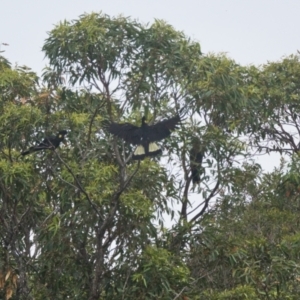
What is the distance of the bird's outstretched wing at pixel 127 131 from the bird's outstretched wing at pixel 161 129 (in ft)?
0.39

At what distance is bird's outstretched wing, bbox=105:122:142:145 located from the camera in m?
10.0

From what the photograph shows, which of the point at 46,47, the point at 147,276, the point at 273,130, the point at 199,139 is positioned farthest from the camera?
the point at 273,130

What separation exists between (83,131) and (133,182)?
1.01 m

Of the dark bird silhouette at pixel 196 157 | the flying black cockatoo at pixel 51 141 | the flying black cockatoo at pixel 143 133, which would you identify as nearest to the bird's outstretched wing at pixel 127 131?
the flying black cockatoo at pixel 143 133

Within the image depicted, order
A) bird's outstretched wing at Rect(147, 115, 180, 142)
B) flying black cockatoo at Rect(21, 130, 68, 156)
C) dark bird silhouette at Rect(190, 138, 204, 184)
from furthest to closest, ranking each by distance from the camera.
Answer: dark bird silhouette at Rect(190, 138, 204, 184) → flying black cockatoo at Rect(21, 130, 68, 156) → bird's outstretched wing at Rect(147, 115, 180, 142)

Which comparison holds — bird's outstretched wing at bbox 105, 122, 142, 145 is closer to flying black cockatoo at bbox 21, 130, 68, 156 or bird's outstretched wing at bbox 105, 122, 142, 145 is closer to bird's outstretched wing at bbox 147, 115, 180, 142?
bird's outstretched wing at bbox 147, 115, 180, 142

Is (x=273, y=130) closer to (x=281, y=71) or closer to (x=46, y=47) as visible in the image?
(x=281, y=71)

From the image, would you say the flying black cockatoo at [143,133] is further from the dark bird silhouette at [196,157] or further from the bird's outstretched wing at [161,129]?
the dark bird silhouette at [196,157]

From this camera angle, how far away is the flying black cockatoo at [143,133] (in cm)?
999

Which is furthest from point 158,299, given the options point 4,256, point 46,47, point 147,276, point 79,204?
point 46,47

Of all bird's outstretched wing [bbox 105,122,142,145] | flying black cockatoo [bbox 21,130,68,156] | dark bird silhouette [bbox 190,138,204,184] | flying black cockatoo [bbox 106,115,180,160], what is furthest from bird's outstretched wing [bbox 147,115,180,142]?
dark bird silhouette [bbox 190,138,204,184]

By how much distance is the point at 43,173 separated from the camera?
429 inches

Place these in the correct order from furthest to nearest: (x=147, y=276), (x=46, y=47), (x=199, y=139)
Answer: (x=199, y=139) < (x=46, y=47) < (x=147, y=276)

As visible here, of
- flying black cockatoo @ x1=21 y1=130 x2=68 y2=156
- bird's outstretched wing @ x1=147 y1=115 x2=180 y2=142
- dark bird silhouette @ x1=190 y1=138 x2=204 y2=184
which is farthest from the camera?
dark bird silhouette @ x1=190 y1=138 x2=204 y2=184
